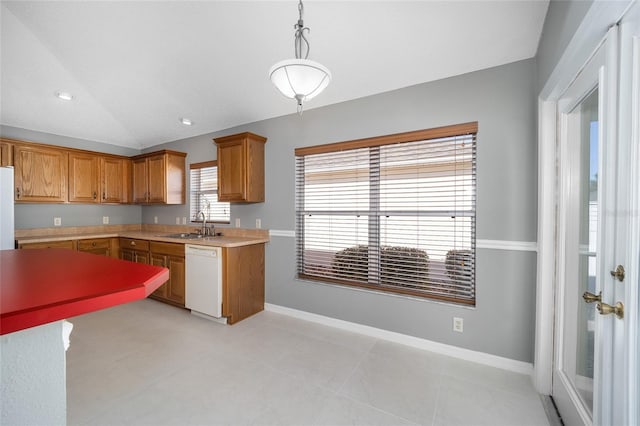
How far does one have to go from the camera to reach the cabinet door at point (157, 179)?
4219 millimetres

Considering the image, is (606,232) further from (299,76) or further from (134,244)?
(134,244)

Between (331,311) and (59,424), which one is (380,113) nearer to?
(331,311)

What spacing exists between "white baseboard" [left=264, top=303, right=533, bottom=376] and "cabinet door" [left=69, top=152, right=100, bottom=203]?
3.51 metres

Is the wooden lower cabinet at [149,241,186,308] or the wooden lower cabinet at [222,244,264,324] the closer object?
the wooden lower cabinet at [222,244,264,324]

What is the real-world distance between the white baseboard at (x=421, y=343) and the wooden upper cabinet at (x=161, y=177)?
2542 mm

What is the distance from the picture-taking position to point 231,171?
3416mm

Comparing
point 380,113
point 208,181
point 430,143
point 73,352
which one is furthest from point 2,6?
point 430,143

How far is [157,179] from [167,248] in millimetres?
1371

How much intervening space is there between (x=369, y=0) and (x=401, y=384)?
280 cm

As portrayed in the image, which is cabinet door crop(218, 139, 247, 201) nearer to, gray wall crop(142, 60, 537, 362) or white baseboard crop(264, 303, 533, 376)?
gray wall crop(142, 60, 537, 362)

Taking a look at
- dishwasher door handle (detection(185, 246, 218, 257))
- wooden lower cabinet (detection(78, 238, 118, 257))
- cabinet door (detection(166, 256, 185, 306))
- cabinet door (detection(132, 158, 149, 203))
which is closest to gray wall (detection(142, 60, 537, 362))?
dishwasher door handle (detection(185, 246, 218, 257))

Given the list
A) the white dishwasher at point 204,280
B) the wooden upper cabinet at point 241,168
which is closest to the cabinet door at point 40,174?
the white dishwasher at point 204,280

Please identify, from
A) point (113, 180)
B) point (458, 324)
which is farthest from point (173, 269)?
point (458, 324)

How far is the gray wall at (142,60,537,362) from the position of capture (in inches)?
83.4
